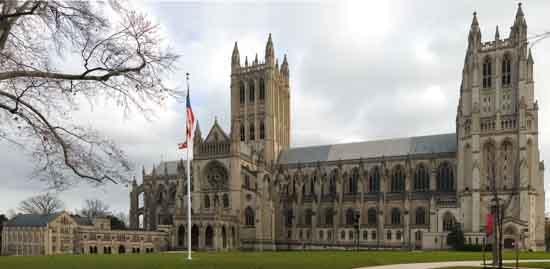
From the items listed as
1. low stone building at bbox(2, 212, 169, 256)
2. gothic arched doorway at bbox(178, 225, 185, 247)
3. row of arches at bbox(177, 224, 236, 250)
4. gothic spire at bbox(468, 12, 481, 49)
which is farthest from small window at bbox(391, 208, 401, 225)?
low stone building at bbox(2, 212, 169, 256)

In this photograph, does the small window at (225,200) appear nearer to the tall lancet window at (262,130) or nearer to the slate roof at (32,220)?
the tall lancet window at (262,130)

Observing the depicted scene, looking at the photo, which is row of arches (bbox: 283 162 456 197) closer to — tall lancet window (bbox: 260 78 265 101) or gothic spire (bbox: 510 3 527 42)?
Result: tall lancet window (bbox: 260 78 265 101)

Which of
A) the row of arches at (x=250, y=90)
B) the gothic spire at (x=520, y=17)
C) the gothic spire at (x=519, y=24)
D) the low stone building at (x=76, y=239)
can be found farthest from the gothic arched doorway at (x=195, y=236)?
the gothic spire at (x=520, y=17)

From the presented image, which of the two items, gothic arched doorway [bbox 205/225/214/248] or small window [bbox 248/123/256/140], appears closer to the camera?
gothic arched doorway [bbox 205/225/214/248]

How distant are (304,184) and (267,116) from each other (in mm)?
14833

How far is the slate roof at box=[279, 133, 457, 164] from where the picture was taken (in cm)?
9494

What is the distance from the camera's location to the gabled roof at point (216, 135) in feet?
309

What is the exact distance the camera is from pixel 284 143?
113 metres

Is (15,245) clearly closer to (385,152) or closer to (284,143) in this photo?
(284,143)

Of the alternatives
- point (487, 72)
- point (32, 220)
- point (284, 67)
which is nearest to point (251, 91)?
point (284, 67)

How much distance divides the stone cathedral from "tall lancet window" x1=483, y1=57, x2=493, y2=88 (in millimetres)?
156

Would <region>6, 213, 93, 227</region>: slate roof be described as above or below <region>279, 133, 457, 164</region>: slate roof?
below

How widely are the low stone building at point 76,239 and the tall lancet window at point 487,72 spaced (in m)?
57.8

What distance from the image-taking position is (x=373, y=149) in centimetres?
10162
